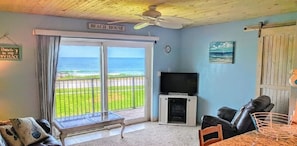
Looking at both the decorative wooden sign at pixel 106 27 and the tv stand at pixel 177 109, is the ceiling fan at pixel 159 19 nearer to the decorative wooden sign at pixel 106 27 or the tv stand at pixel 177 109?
the decorative wooden sign at pixel 106 27

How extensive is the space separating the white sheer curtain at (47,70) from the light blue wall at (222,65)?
293 centimetres

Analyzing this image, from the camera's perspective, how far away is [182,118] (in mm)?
5078

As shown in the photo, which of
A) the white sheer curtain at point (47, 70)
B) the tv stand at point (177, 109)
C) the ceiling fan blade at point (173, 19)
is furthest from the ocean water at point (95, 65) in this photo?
the ceiling fan blade at point (173, 19)

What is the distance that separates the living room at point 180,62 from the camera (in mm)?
3600

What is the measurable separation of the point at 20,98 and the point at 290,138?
3.82 meters

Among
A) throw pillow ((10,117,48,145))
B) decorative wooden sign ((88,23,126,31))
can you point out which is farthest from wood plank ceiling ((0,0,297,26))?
throw pillow ((10,117,48,145))

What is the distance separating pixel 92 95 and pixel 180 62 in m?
2.29

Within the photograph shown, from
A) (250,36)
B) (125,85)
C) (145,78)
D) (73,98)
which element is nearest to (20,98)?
(73,98)

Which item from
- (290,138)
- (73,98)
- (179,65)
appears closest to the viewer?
(290,138)

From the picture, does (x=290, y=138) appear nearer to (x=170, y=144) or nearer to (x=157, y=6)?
(x=157, y=6)

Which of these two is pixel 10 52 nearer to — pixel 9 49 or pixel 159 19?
pixel 9 49

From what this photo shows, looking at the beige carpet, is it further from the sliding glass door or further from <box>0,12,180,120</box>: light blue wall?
<box>0,12,180,120</box>: light blue wall

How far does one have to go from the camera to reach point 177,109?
508 centimetres

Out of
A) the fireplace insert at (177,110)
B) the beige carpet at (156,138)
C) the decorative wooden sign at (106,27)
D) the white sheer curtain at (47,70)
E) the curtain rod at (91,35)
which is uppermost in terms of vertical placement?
the decorative wooden sign at (106,27)
